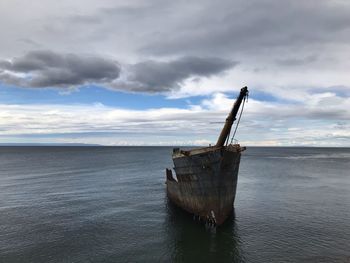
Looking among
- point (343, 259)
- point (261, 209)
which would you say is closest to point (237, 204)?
point (261, 209)

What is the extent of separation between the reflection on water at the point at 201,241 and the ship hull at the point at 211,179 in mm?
1394

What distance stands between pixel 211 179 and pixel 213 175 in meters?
0.57

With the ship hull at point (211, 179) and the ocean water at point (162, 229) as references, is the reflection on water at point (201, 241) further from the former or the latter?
the ship hull at point (211, 179)

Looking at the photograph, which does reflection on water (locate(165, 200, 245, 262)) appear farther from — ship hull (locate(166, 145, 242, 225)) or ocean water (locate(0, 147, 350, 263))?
ship hull (locate(166, 145, 242, 225))

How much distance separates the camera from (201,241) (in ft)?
106

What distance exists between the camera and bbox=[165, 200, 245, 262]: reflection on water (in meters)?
28.5

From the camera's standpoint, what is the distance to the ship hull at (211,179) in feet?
114

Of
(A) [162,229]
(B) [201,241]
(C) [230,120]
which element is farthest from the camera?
(C) [230,120]

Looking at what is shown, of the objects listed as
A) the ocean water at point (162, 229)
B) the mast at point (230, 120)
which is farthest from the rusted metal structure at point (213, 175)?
the ocean water at point (162, 229)

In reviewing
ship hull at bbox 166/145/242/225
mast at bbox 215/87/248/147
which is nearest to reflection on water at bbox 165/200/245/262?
ship hull at bbox 166/145/242/225

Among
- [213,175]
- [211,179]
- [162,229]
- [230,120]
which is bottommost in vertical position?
[162,229]

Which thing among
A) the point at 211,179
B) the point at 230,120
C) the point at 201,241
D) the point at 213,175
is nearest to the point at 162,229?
the point at 201,241

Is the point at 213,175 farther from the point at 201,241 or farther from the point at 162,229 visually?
the point at 162,229

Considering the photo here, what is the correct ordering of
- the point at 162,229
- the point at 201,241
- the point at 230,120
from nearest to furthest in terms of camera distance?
the point at 201,241
the point at 162,229
the point at 230,120
